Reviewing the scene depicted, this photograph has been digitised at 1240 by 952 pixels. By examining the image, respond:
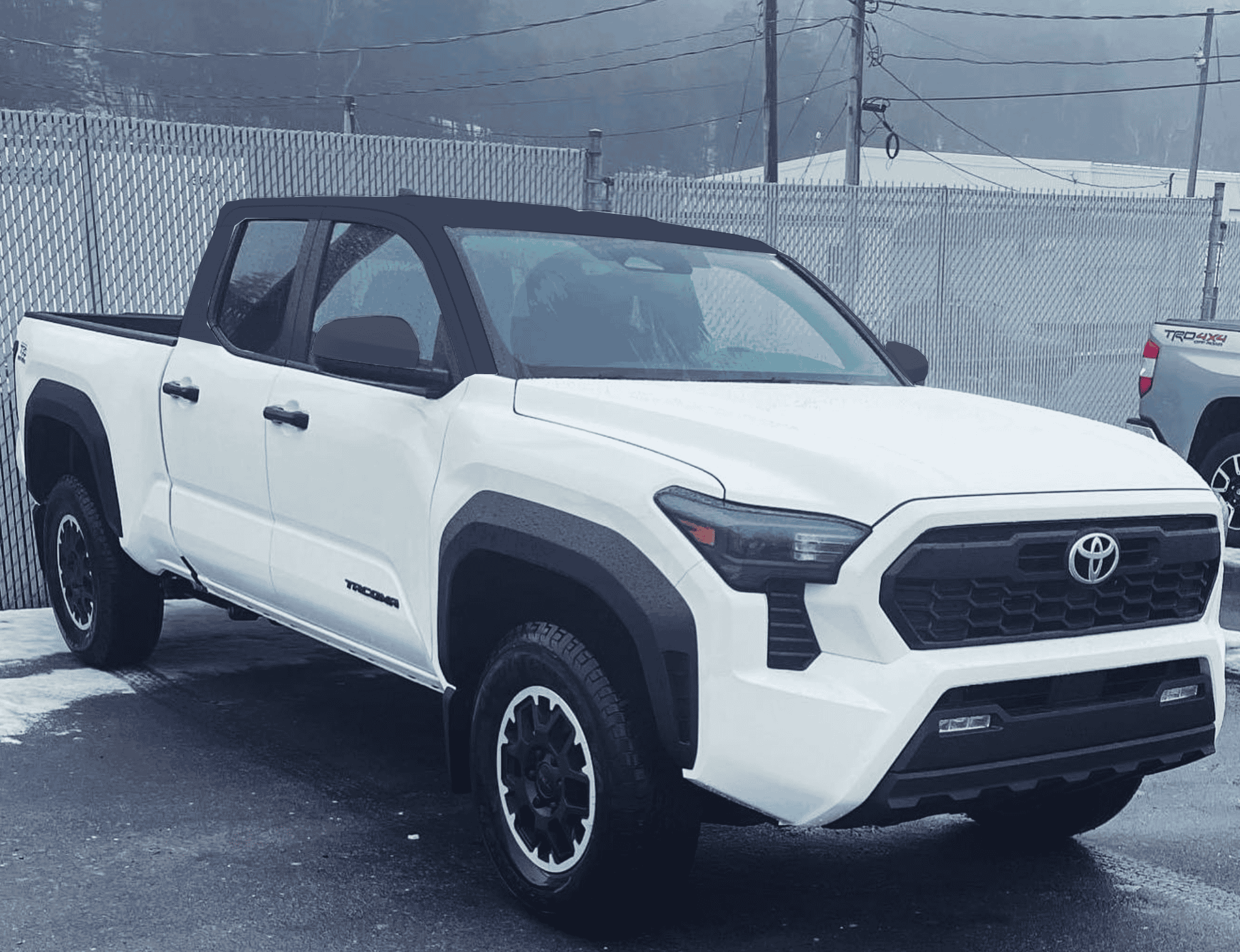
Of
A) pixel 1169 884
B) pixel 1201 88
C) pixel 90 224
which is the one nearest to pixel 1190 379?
pixel 1169 884

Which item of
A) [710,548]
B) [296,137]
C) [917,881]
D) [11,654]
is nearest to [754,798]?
[710,548]

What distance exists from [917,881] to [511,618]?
1430mm

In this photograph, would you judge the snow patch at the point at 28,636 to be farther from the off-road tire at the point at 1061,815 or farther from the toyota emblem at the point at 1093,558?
the toyota emblem at the point at 1093,558

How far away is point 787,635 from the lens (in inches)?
140

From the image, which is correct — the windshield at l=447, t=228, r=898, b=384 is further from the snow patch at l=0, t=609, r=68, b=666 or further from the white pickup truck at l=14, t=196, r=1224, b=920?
the snow patch at l=0, t=609, r=68, b=666

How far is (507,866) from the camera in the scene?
4.20 meters

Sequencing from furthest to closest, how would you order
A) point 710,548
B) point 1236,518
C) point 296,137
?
point 1236,518
point 296,137
point 710,548

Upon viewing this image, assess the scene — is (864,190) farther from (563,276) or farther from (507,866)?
(507,866)

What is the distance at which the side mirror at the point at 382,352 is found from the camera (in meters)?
4.46

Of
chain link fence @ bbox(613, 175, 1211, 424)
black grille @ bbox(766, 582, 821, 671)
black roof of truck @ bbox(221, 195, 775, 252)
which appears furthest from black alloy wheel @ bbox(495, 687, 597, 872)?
chain link fence @ bbox(613, 175, 1211, 424)

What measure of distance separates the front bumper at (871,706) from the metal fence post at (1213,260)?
10393 mm

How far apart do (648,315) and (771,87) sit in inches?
1441

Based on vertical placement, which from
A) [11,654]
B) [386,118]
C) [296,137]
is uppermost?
[386,118]

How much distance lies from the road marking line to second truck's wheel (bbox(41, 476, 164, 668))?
3823mm
